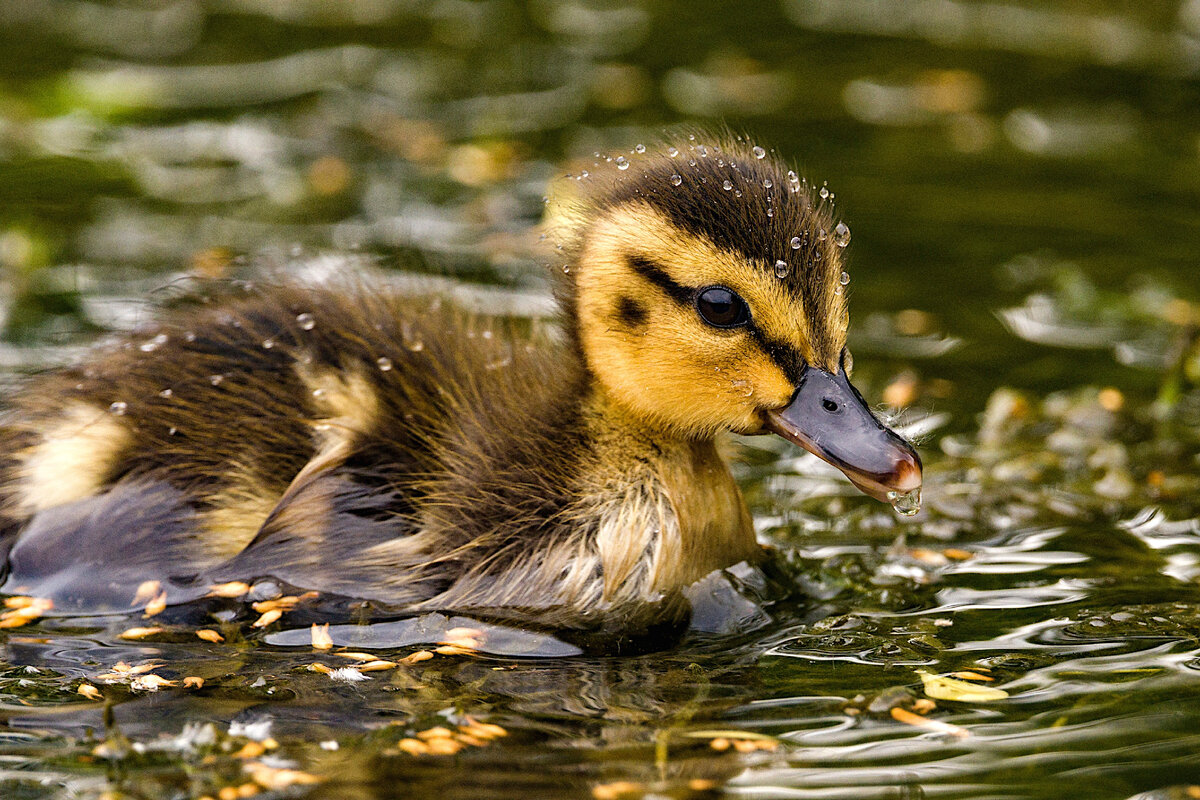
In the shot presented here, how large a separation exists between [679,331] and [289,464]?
1060mm

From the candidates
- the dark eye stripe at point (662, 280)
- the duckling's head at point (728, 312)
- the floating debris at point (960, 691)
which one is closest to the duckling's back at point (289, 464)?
the duckling's head at point (728, 312)

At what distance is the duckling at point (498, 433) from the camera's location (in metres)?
3.98

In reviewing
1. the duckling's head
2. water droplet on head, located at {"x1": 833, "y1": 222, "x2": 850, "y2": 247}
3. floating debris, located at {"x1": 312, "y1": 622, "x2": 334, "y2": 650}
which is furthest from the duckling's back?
water droplet on head, located at {"x1": 833, "y1": 222, "x2": 850, "y2": 247}

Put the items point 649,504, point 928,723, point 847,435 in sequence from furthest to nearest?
point 649,504 → point 847,435 → point 928,723

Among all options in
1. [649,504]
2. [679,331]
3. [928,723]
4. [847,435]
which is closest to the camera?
[928,723]

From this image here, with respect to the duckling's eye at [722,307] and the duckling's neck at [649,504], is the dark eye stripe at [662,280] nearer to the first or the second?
the duckling's eye at [722,307]

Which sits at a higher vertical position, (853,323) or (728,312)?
(853,323)

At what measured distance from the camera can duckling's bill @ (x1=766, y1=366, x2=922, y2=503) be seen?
3844 millimetres

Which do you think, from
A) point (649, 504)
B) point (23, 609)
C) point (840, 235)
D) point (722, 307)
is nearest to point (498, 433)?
point (649, 504)

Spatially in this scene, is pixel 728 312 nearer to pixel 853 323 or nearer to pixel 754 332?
pixel 754 332

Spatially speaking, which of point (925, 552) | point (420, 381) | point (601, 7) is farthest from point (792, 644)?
point (601, 7)

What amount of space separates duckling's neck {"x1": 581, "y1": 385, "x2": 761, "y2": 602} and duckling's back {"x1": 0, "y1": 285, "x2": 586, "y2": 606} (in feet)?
0.27

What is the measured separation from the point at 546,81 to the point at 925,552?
16.6 ft

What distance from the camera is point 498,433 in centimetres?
421
